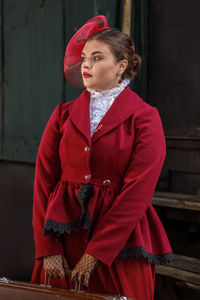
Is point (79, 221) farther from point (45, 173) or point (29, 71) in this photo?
point (29, 71)

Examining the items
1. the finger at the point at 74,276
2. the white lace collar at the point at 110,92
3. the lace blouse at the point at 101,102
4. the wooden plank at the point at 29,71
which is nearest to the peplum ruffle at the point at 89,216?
the finger at the point at 74,276

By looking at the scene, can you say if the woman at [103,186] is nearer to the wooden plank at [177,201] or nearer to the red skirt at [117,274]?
the red skirt at [117,274]

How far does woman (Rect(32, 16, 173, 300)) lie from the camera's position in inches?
54.9

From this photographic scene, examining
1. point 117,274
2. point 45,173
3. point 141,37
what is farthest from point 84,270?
point 141,37

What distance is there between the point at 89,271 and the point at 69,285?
21cm

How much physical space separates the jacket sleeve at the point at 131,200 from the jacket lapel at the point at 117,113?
0.30ft

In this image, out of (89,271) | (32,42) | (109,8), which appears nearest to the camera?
(89,271)

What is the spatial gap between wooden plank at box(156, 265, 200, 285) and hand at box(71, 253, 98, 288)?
113cm

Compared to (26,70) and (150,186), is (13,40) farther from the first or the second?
(150,186)

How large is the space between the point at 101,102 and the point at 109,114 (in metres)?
0.09

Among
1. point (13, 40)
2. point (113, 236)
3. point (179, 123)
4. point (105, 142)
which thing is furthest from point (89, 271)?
point (13, 40)

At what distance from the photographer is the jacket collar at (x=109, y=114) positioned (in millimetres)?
1483

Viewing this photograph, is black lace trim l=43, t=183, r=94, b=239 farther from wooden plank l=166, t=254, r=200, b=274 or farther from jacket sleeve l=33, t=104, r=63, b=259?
wooden plank l=166, t=254, r=200, b=274

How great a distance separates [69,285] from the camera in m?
1.51
